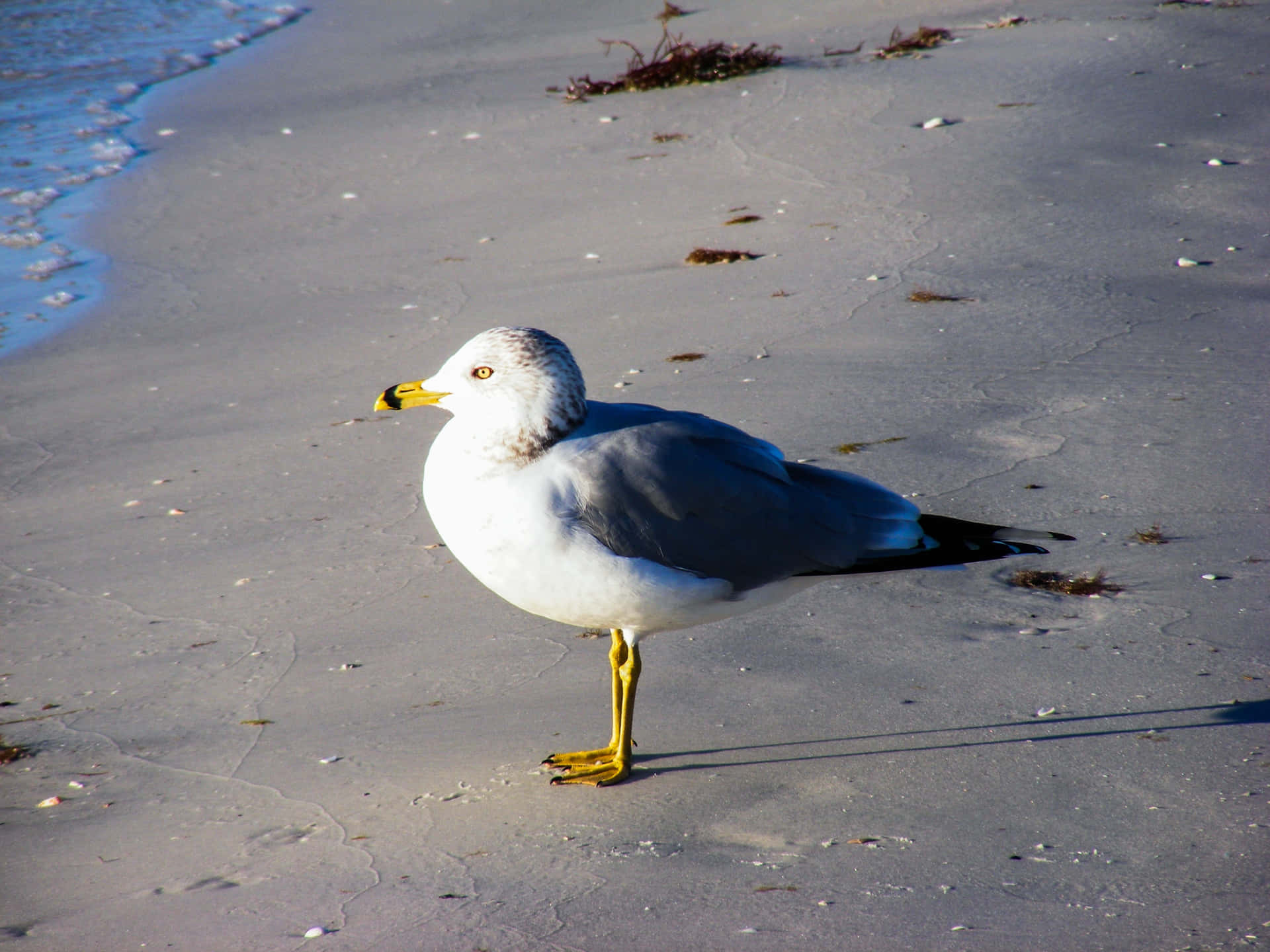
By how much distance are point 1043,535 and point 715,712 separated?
1014 millimetres

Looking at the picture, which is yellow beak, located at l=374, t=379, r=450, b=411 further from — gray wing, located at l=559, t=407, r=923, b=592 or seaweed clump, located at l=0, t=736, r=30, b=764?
seaweed clump, located at l=0, t=736, r=30, b=764

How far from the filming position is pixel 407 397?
11.0ft

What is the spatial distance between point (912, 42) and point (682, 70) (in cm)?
195

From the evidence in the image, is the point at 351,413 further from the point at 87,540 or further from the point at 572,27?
the point at 572,27

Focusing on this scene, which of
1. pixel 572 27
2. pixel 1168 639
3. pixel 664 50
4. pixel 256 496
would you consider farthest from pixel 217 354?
pixel 572 27

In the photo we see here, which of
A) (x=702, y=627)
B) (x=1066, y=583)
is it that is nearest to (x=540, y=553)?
(x=702, y=627)

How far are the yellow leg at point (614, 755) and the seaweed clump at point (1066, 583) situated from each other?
1.40 m

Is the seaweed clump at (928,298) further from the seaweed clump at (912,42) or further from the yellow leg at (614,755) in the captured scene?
the seaweed clump at (912,42)

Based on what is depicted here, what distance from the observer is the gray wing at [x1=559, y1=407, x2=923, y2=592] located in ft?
10.2

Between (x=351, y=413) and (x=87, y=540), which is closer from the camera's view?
(x=87, y=540)

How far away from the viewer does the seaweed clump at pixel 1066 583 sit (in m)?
3.85

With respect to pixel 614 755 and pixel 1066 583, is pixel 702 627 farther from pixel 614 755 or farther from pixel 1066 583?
pixel 1066 583

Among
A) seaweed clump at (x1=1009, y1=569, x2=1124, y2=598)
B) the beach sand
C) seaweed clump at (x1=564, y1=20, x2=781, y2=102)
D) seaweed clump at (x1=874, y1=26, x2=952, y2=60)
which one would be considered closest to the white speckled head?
the beach sand

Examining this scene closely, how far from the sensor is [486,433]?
3152mm
